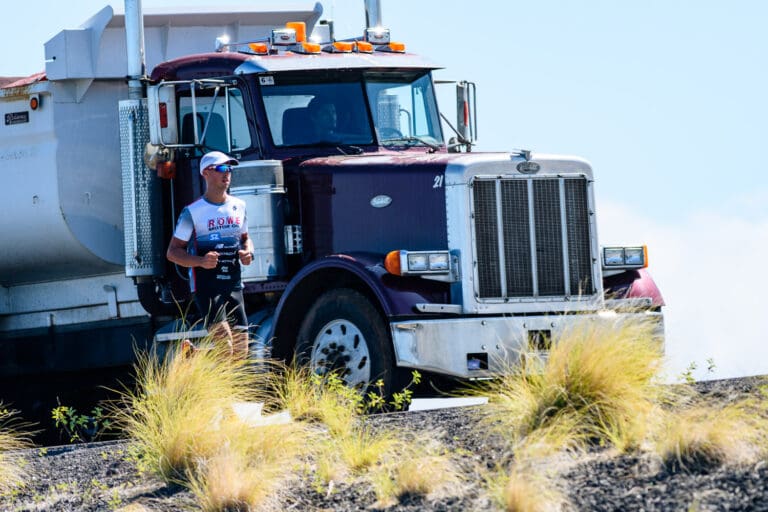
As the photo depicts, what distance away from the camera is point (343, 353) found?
11289mm

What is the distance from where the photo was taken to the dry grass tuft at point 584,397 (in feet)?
26.7

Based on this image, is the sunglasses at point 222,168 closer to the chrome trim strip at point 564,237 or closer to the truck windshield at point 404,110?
the truck windshield at point 404,110

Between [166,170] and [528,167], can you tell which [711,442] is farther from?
[166,170]

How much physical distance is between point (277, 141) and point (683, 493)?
6.24 metres

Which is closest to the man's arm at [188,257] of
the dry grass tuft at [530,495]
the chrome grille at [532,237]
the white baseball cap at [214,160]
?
the white baseball cap at [214,160]

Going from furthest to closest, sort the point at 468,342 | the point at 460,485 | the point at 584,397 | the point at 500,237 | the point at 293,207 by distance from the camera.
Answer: the point at 293,207
the point at 500,237
the point at 468,342
the point at 584,397
the point at 460,485

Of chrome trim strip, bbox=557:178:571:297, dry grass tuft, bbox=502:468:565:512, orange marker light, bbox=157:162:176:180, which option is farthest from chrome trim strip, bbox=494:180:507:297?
dry grass tuft, bbox=502:468:565:512

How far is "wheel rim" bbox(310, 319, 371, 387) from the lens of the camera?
1114 cm

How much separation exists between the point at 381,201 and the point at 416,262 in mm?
779

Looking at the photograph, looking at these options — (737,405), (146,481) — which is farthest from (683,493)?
(146,481)

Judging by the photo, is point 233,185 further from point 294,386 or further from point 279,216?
point 294,386

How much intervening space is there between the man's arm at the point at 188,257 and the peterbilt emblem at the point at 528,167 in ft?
7.71


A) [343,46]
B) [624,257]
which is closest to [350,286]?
[624,257]

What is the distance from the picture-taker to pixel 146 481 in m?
8.88
